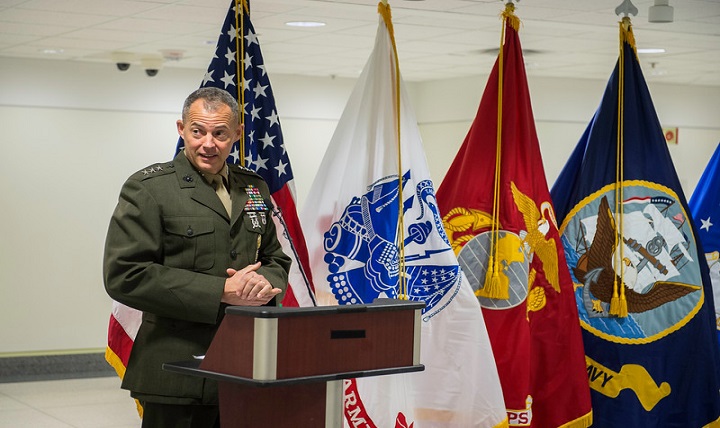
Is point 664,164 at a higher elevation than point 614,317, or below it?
higher

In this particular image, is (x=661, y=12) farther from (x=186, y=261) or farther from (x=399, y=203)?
(x=186, y=261)

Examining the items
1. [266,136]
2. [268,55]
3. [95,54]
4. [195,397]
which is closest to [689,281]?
[266,136]

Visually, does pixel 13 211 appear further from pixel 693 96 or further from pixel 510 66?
pixel 693 96

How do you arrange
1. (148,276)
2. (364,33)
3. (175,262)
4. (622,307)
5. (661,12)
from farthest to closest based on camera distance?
(364,33), (661,12), (622,307), (175,262), (148,276)

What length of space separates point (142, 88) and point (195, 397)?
6.52m

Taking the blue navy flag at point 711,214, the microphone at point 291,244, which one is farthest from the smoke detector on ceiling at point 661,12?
the microphone at point 291,244

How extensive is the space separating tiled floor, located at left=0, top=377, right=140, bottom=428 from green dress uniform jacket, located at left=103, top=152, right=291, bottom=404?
408 cm

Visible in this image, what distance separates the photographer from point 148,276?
264 cm

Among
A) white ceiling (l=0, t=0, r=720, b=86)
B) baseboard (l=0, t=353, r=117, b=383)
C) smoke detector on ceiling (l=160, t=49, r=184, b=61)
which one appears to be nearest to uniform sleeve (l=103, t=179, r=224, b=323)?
white ceiling (l=0, t=0, r=720, b=86)

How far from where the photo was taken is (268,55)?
25.8ft

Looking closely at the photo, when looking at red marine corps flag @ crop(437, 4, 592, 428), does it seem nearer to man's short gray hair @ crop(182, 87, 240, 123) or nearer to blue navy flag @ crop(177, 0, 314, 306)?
blue navy flag @ crop(177, 0, 314, 306)

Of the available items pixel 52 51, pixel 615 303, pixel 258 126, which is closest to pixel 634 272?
pixel 615 303

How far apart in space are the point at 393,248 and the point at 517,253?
0.53 m

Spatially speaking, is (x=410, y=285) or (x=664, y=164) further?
(x=664, y=164)
